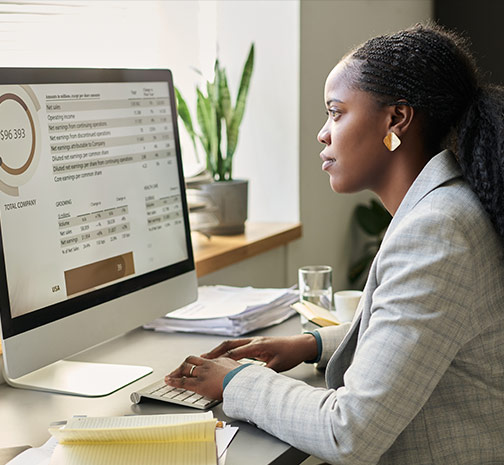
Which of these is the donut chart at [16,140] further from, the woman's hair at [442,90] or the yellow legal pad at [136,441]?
Answer: the woman's hair at [442,90]

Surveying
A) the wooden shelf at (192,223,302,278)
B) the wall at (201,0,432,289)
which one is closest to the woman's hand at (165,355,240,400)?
the wooden shelf at (192,223,302,278)

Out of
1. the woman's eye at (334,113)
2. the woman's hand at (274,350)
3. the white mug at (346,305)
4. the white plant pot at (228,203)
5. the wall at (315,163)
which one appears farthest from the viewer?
the wall at (315,163)

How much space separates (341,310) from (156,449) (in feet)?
2.55

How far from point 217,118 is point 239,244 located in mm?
406

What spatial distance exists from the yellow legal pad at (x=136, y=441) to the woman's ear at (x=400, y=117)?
0.54 metres

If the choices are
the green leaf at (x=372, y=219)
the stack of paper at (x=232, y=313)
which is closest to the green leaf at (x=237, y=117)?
the stack of paper at (x=232, y=313)

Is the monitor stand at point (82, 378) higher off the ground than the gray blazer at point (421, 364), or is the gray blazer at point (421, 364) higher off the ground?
the gray blazer at point (421, 364)

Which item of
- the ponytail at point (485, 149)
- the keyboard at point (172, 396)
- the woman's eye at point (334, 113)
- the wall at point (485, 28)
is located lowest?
the keyboard at point (172, 396)

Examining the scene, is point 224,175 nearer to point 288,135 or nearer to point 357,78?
point 288,135

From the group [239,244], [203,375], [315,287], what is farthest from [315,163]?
[203,375]

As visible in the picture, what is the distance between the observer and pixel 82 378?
1.42 metres

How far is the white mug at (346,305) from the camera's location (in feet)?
5.65

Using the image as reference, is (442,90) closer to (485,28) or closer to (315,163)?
(315,163)

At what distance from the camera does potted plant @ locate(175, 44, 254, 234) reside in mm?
2389
